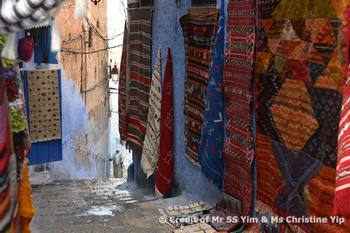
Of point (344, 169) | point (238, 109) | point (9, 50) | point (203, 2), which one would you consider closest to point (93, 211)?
point (238, 109)

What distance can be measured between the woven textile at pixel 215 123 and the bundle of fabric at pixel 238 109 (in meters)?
0.12

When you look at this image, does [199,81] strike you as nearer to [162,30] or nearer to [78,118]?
[162,30]

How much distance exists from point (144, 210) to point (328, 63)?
368 centimetres

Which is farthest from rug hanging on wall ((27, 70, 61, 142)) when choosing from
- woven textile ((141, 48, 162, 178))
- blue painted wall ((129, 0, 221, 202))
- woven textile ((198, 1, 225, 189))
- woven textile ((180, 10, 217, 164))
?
woven textile ((198, 1, 225, 189))

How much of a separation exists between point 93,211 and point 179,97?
6.35ft

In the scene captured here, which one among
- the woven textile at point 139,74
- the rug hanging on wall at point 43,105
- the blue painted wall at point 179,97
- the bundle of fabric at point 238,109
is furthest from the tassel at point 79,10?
the rug hanging on wall at point 43,105

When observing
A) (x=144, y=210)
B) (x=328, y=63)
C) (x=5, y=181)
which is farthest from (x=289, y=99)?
(x=144, y=210)

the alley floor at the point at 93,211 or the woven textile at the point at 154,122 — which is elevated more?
the woven textile at the point at 154,122

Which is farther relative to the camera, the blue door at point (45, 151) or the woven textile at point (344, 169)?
the blue door at point (45, 151)

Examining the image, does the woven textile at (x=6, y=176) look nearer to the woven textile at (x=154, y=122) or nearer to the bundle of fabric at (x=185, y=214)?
the bundle of fabric at (x=185, y=214)

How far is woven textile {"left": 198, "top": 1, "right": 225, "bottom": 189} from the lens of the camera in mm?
5160

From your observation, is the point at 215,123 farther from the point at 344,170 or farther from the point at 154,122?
the point at 344,170

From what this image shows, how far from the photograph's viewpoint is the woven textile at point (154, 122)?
730cm

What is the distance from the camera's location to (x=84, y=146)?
14.6 metres
